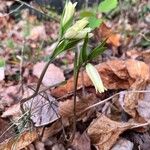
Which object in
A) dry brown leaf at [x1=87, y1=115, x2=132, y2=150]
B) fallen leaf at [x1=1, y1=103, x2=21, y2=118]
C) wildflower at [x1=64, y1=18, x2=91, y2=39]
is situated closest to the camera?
wildflower at [x1=64, y1=18, x2=91, y2=39]

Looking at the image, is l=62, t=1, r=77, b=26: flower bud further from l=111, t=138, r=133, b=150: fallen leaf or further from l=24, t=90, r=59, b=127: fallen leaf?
l=111, t=138, r=133, b=150: fallen leaf

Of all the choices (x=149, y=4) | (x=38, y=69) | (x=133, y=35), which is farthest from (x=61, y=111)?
(x=149, y=4)

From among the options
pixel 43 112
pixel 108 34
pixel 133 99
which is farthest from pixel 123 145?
pixel 108 34

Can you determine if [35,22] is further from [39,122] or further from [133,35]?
[39,122]

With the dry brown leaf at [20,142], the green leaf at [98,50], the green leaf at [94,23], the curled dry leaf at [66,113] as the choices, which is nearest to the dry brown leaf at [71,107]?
the curled dry leaf at [66,113]

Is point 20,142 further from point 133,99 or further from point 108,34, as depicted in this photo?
point 108,34

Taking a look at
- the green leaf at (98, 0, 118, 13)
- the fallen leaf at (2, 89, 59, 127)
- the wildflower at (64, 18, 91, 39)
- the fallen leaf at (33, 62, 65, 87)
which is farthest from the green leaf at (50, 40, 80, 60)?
the fallen leaf at (33, 62, 65, 87)

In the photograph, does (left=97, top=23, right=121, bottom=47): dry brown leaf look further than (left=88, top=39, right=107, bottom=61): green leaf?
Yes

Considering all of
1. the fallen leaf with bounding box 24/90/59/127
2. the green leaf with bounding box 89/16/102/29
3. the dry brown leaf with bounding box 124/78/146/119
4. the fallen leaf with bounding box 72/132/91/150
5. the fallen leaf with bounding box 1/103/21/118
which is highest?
the green leaf with bounding box 89/16/102/29

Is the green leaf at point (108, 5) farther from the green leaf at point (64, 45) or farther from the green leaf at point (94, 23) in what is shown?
the green leaf at point (64, 45)
